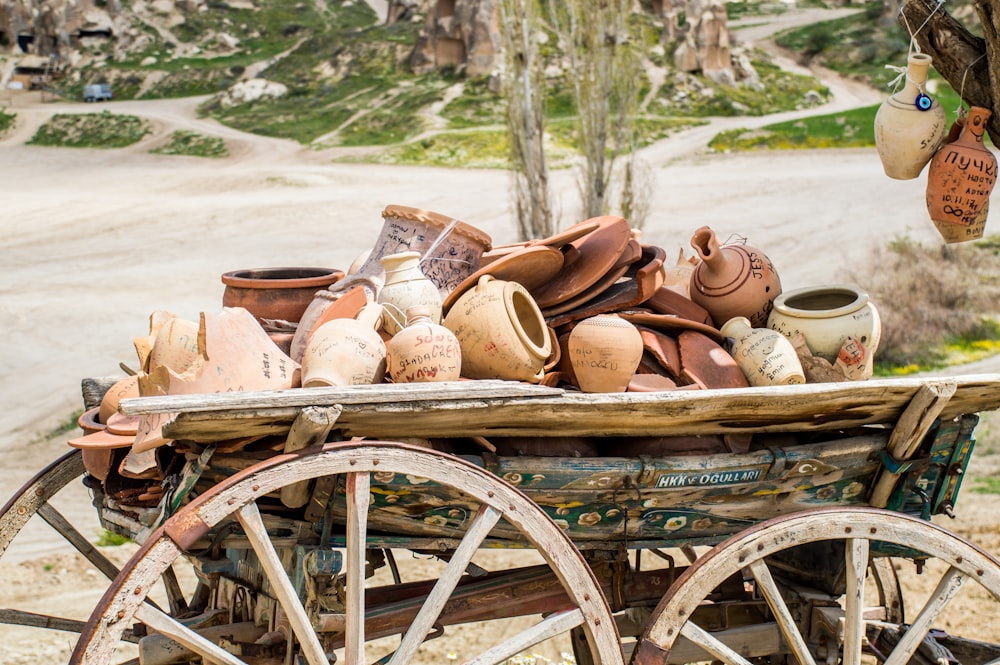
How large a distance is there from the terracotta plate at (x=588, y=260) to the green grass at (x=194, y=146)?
20850 millimetres

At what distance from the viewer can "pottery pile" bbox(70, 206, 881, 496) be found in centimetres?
274

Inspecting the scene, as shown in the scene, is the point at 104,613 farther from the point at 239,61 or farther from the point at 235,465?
the point at 239,61

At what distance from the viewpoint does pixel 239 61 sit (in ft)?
113

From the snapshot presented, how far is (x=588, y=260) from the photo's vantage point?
11.0 feet

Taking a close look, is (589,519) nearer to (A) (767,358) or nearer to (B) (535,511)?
(B) (535,511)

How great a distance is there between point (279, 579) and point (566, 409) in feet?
2.54

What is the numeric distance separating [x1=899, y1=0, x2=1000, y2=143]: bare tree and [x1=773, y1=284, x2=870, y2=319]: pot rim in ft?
2.17

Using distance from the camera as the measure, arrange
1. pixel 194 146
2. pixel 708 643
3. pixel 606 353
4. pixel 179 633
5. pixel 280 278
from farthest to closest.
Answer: pixel 194 146 → pixel 280 278 → pixel 606 353 → pixel 708 643 → pixel 179 633

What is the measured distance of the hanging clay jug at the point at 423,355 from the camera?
268cm

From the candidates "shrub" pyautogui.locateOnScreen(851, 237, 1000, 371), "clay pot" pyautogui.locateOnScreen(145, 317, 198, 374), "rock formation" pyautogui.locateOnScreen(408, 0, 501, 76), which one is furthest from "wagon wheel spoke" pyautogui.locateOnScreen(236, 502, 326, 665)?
"rock formation" pyautogui.locateOnScreen(408, 0, 501, 76)

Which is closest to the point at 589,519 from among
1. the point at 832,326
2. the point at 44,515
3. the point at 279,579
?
the point at 279,579

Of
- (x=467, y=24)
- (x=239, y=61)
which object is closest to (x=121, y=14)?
(x=239, y=61)

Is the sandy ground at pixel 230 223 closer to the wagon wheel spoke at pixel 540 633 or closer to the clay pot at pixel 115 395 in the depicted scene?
the clay pot at pixel 115 395

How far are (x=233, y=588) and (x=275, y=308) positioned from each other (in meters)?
0.89
